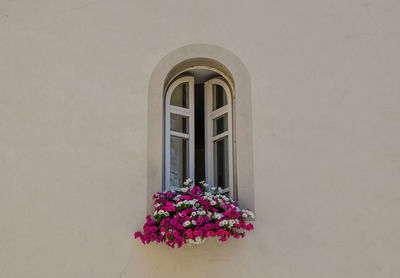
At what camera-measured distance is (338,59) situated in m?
6.94

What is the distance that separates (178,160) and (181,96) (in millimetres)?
762

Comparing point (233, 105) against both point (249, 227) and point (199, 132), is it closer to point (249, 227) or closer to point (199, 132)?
point (199, 132)

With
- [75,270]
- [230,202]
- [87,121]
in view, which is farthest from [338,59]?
[75,270]

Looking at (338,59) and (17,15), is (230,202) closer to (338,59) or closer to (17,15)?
(338,59)

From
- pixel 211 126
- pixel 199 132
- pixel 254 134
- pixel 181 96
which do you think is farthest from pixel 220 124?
pixel 254 134

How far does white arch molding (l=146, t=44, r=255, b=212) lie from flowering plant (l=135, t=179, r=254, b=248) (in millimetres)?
228

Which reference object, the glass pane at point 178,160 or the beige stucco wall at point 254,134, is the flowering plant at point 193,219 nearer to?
the beige stucco wall at point 254,134

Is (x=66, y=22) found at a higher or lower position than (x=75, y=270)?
higher

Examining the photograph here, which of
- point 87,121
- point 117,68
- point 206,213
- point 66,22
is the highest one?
point 66,22

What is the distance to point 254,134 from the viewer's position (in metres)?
6.76

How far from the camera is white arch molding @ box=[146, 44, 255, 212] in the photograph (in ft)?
21.9

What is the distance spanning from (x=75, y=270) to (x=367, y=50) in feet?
12.1

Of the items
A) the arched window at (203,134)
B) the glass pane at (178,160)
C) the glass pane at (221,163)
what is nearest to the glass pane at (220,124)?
the arched window at (203,134)

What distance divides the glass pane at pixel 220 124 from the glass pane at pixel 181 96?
14.8 inches
